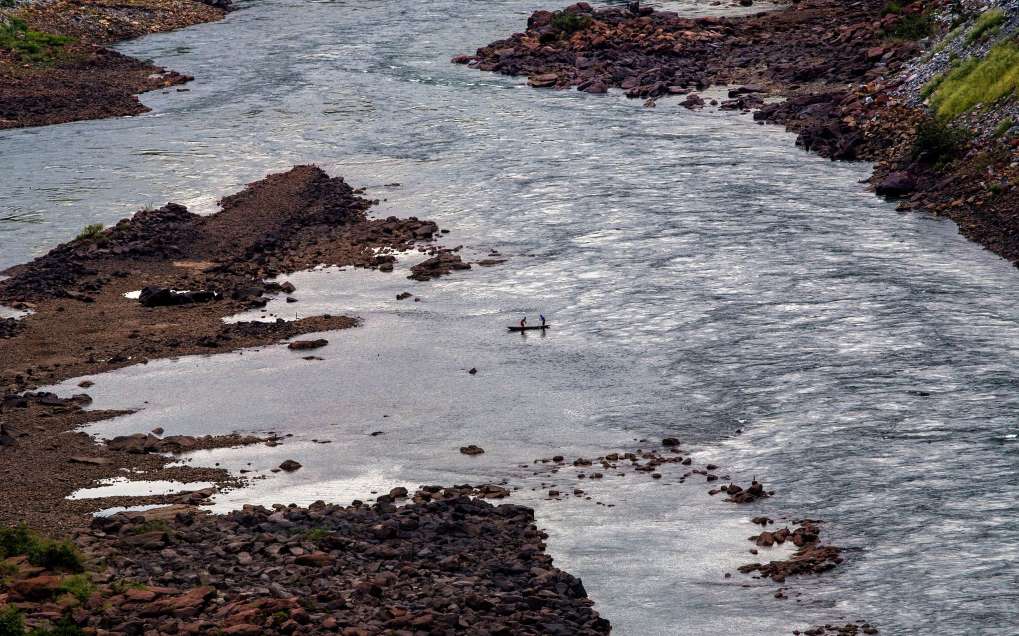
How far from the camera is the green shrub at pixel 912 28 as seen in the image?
165ft

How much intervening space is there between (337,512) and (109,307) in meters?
14.7

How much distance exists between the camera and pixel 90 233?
3656cm

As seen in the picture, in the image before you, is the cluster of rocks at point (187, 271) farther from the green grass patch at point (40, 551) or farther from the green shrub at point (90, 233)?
the green grass patch at point (40, 551)

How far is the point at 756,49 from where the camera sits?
58969 millimetres

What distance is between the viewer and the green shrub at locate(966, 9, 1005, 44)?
4306 cm

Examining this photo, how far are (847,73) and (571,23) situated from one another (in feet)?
62.1

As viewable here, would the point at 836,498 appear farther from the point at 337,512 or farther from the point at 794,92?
the point at 794,92

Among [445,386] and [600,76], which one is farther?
[600,76]

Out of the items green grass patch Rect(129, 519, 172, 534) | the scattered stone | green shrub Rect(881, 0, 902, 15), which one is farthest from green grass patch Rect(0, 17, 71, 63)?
green grass patch Rect(129, 519, 172, 534)

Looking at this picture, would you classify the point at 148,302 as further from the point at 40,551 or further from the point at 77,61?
the point at 77,61

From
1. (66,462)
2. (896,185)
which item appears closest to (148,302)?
(66,462)

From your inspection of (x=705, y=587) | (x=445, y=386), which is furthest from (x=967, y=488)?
(x=445, y=386)

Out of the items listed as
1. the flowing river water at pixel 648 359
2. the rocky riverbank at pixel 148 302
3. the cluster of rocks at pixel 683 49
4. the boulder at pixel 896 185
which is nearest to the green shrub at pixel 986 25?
the cluster of rocks at pixel 683 49

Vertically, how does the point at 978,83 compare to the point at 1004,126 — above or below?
above
